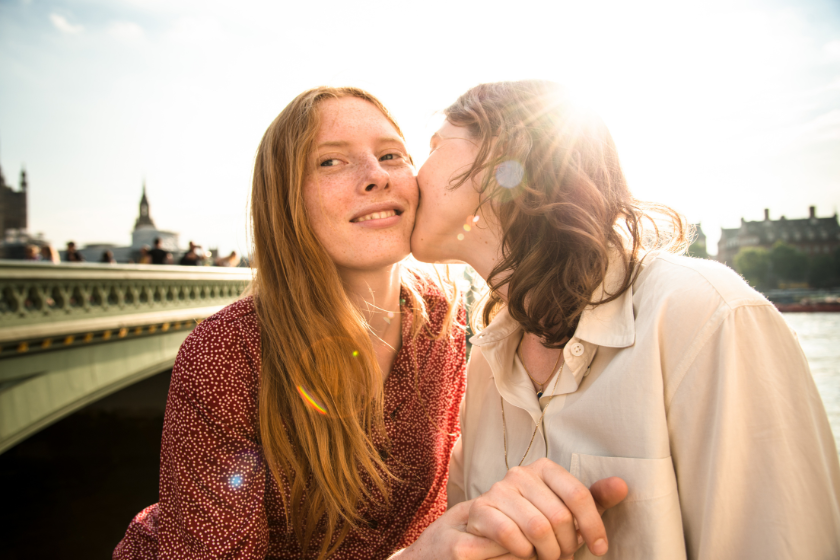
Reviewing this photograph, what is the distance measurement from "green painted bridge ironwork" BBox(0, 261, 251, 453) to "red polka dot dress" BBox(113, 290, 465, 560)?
18.0 feet

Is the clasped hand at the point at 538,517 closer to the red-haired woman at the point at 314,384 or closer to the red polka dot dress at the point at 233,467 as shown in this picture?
the red-haired woman at the point at 314,384

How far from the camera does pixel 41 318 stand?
8.35 meters

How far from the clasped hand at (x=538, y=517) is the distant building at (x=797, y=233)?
292 feet

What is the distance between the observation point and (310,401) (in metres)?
2.00

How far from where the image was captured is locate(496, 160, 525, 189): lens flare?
1925 millimetres

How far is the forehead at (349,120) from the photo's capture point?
2219mm

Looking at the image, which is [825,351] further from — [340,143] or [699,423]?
[340,143]

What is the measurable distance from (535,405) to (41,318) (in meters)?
9.33

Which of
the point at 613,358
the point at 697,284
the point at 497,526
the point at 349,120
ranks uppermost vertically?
the point at 349,120

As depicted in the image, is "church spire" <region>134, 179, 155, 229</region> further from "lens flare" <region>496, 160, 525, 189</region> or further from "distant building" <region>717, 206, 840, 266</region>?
"distant building" <region>717, 206, 840, 266</region>

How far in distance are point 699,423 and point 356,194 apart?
4.92 feet

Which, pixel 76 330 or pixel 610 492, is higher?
pixel 610 492

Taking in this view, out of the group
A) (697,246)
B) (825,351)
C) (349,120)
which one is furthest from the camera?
(697,246)

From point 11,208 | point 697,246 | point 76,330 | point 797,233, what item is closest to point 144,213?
point 11,208
